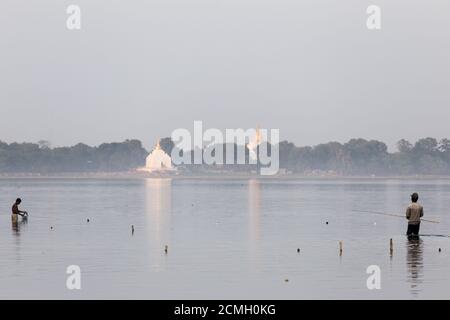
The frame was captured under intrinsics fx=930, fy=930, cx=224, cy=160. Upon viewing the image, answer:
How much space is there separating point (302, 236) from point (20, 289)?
28.2 metres

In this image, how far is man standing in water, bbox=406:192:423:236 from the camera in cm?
4503

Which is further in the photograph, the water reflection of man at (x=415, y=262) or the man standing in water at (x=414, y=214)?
the man standing in water at (x=414, y=214)

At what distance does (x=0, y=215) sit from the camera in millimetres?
81875

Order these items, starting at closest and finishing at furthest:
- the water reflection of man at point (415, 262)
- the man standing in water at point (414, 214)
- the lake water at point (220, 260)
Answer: the lake water at point (220, 260) < the water reflection of man at point (415, 262) < the man standing in water at point (414, 214)

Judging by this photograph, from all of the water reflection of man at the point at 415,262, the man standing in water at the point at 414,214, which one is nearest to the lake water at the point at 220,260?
the water reflection of man at the point at 415,262

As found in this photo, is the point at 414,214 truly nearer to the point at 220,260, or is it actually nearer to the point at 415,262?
the point at 415,262

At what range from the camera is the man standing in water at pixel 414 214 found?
4503 cm

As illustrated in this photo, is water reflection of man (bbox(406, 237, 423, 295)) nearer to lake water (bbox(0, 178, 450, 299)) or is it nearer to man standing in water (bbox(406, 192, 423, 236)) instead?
lake water (bbox(0, 178, 450, 299))

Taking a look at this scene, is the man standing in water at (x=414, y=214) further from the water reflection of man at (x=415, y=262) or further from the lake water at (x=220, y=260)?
the lake water at (x=220, y=260)

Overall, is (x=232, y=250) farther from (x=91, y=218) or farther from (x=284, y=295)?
(x=91, y=218)

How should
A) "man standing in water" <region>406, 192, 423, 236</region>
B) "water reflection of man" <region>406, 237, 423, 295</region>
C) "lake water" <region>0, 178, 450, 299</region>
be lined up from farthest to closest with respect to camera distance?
1. "man standing in water" <region>406, 192, 423, 236</region>
2. "water reflection of man" <region>406, 237, 423, 295</region>
3. "lake water" <region>0, 178, 450, 299</region>

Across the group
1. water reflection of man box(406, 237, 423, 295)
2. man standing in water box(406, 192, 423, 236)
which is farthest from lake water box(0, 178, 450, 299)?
man standing in water box(406, 192, 423, 236)

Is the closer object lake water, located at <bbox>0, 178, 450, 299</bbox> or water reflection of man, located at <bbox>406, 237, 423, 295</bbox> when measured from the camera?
lake water, located at <bbox>0, 178, 450, 299</bbox>

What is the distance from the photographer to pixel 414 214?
45.9 meters
